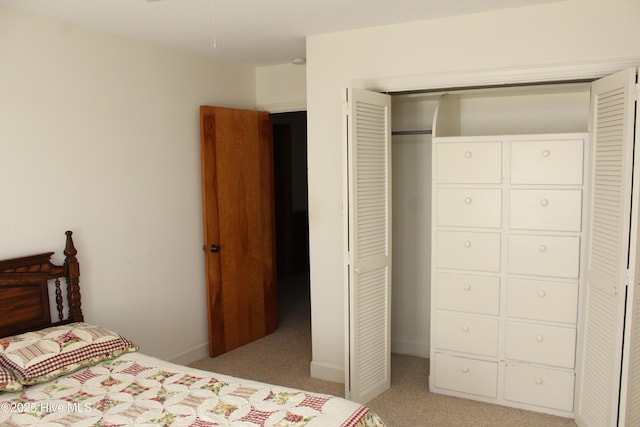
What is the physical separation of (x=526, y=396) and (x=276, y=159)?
432 cm

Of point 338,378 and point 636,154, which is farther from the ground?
point 636,154

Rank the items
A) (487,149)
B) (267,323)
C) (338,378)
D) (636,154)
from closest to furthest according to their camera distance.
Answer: (636,154)
(487,149)
(338,378)
(267,323)

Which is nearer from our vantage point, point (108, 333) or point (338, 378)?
point (108, 333)

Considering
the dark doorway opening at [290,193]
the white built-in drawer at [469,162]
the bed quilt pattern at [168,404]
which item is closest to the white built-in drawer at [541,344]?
the white built-in drawer at [469,162]

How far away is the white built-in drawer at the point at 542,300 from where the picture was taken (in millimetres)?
2971

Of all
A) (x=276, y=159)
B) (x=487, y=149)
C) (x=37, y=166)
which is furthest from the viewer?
(x=276, y=159)

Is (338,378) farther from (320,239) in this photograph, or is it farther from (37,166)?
(37,166)

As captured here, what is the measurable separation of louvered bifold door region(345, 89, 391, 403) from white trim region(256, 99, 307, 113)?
4.01 ft

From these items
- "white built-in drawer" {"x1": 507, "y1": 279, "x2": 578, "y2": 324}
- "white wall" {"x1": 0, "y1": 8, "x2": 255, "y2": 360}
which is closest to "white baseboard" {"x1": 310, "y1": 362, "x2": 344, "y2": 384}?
"white wall" {"x1": 0, "y1": 8, "x2": 255, "y2": 360}

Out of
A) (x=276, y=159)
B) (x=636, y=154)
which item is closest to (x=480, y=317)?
(x=636, y=154)

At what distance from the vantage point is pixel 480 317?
3217mm

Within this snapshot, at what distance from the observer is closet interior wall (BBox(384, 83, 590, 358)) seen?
3.43m

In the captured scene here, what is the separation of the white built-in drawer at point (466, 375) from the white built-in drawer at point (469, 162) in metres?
1.16

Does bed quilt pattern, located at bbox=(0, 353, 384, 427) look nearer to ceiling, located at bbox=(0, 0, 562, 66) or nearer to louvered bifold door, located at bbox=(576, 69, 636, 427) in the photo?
louvered bifold door, located at bbox=(576, 69, 636, 427)
